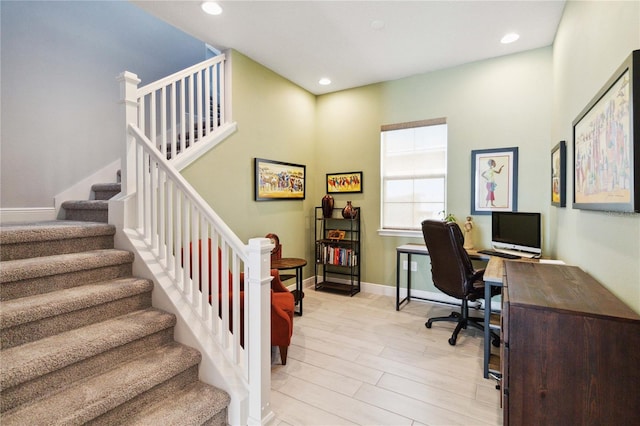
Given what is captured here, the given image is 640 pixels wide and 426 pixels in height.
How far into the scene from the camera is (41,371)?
1.32 meters

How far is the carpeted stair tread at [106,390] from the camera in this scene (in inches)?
48.6

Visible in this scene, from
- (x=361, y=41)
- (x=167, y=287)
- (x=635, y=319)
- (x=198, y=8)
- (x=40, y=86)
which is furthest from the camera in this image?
(x=361, y=41)

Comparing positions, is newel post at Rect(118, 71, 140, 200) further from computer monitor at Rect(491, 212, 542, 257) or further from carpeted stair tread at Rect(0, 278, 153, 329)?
computer monitor at Rect(491, 212, 542, 257)

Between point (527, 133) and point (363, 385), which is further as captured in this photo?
point (527, 133)

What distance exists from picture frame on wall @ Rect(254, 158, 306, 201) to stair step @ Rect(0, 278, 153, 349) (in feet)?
6.14

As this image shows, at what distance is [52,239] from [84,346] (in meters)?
0.89

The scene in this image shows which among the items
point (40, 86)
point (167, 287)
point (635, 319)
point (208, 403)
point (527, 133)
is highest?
point (40, 86)

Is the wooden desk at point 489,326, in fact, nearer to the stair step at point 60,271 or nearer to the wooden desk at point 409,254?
the wooden desk at point 409,254

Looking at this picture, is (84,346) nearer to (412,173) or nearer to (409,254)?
(409,254)

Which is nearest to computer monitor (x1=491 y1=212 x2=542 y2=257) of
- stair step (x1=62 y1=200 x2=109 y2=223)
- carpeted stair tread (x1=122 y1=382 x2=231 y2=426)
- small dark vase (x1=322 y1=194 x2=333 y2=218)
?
small dark vase (x1=322 y1=194 x2=333 y2=218)

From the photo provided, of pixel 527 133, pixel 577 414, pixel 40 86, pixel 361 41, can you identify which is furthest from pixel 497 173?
pixel 40 86

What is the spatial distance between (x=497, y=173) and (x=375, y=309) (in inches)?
81.2

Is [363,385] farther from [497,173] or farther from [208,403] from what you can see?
[497,173]

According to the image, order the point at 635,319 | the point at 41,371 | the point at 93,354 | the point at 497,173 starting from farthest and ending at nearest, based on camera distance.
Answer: the point at 497,173
the point at 93,354
the point at 41,371
the point at 635,319
